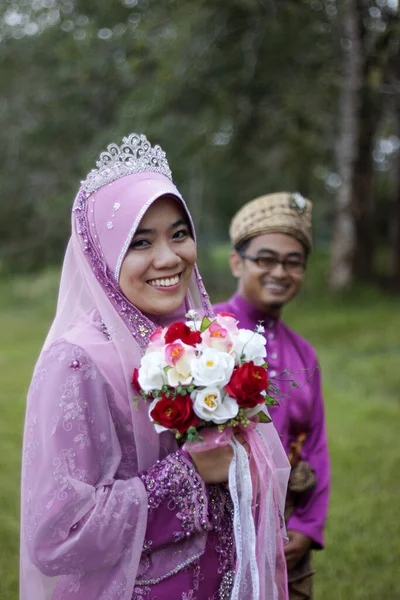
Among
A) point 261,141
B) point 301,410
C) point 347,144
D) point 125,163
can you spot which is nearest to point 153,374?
point 125,163

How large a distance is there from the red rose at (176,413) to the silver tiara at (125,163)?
84cm

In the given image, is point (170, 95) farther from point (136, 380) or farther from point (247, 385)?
point (247, 385)

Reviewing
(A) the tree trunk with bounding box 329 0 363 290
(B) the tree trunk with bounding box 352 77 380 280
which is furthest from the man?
(B) the tree trunk with bounding box 352 77 380 280

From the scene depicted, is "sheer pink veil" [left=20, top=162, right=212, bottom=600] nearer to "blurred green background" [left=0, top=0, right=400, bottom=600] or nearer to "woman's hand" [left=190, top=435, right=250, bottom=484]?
"woman's hand" [left=190, top=435, right=250, bottom=484]

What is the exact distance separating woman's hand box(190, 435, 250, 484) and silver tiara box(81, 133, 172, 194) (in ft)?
3.17

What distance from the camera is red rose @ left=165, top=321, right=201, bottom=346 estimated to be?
204cm

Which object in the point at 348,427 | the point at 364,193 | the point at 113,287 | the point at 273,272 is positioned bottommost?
the point at 113,287

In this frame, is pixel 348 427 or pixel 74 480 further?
pixel 348 427

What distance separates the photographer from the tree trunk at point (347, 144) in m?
12.1

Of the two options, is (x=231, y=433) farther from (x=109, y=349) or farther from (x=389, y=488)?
(x=389, y=488)

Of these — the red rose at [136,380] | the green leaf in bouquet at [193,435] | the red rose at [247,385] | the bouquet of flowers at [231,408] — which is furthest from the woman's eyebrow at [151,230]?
the green leaf in bouquet at [193,435]

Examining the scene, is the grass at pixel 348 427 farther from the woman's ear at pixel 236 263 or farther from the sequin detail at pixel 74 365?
the sequin detail at pixel 74 365

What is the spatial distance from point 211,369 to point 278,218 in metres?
1.60

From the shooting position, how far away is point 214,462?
2.17 metres
